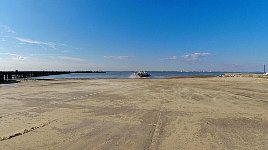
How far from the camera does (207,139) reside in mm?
7305

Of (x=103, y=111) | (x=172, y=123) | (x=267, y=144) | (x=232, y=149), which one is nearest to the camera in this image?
(x=232, y=149)

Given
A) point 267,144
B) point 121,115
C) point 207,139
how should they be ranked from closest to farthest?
1. point 267,144
2. point 207,139
3. point 121,115

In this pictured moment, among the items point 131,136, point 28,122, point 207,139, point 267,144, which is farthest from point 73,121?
point 267,144

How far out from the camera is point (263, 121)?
9.95 metres

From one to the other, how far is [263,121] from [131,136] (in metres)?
5.87

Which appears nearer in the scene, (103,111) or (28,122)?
(28,122)

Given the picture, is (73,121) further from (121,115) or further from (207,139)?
(207,139)

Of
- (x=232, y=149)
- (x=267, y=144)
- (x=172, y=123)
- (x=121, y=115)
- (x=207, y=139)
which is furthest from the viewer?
(x=121, y=115)

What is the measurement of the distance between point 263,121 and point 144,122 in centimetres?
488

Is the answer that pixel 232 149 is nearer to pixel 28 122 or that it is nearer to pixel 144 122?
pixel 144 122

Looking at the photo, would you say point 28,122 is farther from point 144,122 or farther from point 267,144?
point 267,144

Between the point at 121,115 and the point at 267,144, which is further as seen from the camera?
the point at 121,115

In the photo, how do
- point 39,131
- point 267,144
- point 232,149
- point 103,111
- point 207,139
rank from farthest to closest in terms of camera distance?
1. point 103,111
2. point 39,131
3. point 207,139
4. point 267,144
5. point 232,149

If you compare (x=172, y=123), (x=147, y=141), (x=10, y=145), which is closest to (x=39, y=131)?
(x=10, y=145)
